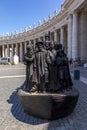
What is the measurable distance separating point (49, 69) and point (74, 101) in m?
1.38

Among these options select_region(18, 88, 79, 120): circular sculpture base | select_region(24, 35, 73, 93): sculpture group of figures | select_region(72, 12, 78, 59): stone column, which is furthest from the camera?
select_region(72, 12, 78, 59): stone column

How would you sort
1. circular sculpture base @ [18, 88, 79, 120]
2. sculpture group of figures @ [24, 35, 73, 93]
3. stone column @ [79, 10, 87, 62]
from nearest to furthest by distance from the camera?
1. circular sculpture base @ [18, 88, 79, 120]
2. sculpture group of figures @ [24, 35, 73, 93]
3. stone column @ [79, 10, 87, 62]

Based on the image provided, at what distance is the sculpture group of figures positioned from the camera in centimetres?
732

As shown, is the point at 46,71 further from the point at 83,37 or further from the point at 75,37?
the point at 83,37

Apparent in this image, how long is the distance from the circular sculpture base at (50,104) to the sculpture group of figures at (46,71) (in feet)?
1.26

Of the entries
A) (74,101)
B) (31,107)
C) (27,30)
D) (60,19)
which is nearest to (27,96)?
(31,107)

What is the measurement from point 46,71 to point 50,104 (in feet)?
3.87

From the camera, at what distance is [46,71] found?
733 cm

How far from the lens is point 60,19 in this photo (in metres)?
57.3

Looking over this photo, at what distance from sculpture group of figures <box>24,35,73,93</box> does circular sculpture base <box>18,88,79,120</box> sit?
1.26ft

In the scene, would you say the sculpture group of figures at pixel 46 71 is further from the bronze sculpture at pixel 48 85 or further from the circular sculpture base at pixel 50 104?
the circular sculpture base at pixel 50 104

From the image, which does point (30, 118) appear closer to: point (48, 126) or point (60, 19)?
point (48, 126)

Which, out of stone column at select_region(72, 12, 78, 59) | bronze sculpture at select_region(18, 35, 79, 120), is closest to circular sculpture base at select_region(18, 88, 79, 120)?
→ bronze sculpture at select_region(18, 35, 79, 120)

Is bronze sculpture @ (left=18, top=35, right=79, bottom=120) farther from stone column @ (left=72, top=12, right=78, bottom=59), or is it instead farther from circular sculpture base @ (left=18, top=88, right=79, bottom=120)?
stone column @ (left=72, top=12, right=78, bottom=59)
